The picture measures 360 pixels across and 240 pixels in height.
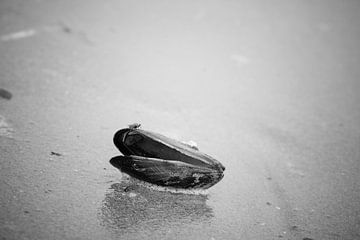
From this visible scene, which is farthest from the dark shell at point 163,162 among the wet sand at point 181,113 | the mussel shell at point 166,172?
the wet sand at point 181,113

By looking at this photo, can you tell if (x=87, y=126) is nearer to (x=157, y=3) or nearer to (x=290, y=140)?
(x=290, y=140)

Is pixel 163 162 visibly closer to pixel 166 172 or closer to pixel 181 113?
pixel 166 172

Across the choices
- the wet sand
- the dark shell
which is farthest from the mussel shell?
the wet sand

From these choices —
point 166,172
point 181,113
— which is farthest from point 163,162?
point 181,113

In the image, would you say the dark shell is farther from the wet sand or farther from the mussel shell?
the wet sand

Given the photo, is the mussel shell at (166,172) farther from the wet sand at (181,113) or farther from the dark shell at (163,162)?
the wet sand at (181,113)
